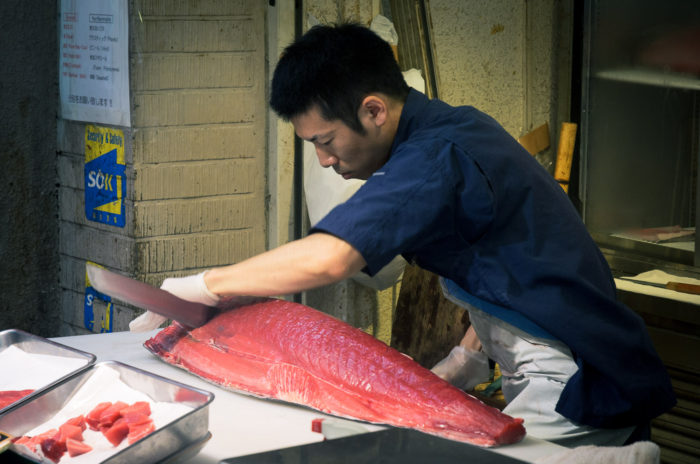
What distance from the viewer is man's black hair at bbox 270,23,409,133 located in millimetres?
2070

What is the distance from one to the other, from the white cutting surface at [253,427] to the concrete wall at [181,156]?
1276 mm

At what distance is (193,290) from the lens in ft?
7.48

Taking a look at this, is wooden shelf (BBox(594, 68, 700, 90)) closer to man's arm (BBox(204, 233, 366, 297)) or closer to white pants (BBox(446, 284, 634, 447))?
white pants (BBox(446, 284, 634, 447))

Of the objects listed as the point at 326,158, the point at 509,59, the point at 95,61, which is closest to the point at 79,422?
the point at 326,158

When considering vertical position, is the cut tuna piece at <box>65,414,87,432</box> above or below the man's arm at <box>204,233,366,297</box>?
below

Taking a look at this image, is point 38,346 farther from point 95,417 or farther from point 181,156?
point 181,156

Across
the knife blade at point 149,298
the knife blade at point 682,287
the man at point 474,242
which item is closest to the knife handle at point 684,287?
the knife blade at point 682,287

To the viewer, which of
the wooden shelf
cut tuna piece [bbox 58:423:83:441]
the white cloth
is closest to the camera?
the white cloth

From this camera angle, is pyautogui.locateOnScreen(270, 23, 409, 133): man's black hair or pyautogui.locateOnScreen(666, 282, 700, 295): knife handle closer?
pyautogui.locateOnScreen(270, 23, 409, 133): man's black hair

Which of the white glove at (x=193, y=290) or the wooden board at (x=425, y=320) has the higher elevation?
the white glove at (x=193, y=290)

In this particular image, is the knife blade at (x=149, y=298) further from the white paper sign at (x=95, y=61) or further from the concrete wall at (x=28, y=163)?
the concrete wall at (x=28, y=163)

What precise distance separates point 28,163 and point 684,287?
2.84 m

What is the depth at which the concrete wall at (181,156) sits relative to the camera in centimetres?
348

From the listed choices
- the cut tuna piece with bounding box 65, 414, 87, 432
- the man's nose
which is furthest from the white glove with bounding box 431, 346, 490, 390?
the cut tuna piece with bounding box 65, 414, 87, 432
